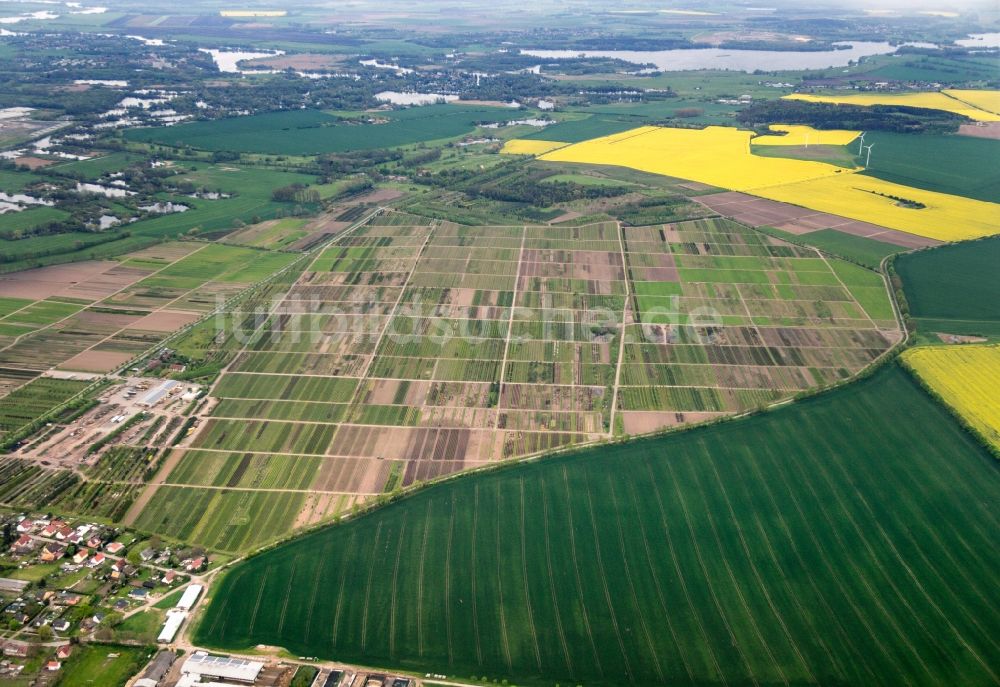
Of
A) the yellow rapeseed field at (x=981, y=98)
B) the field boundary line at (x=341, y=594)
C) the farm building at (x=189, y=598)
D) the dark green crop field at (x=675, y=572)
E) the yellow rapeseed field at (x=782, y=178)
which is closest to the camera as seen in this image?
the dark green crop field at (x=675, y=572)

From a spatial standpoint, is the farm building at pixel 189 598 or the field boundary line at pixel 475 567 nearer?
the field boundary line at pixel 475 567

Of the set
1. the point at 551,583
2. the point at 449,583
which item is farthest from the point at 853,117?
the point at 449,583

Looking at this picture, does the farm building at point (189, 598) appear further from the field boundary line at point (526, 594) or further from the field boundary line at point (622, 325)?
the field boundary line at point (622, 325)

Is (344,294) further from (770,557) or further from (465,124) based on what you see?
(465,124)

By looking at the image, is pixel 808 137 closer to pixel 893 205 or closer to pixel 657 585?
pixel 893 205

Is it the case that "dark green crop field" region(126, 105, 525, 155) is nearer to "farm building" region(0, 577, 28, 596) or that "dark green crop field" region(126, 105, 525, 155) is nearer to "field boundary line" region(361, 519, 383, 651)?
"field boundary line" region(361, 519, 383, 651)

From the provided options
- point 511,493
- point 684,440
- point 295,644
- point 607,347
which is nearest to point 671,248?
point 607,347

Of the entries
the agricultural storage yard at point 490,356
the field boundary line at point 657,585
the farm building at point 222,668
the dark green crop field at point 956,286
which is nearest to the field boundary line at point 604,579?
the field boundary line at point 657,585
